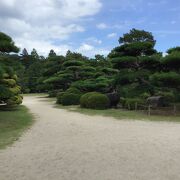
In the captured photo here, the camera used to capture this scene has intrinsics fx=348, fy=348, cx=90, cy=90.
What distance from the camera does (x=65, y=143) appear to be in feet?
32.7

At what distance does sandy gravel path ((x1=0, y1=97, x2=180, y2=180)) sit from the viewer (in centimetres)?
635

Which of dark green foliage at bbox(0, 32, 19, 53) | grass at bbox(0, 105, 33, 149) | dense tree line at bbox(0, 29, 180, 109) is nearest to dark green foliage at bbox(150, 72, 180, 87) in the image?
dense tree line at bbox(0, 29, 180, 109)

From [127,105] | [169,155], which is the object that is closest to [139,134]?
[169,155]

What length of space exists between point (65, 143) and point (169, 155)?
3223 millimetres

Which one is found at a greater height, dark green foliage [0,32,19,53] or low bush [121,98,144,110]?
dark green foliage [0,32,19,53]

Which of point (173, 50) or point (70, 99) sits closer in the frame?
point (173, 50)

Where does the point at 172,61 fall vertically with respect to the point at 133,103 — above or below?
above

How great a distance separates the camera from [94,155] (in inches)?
317

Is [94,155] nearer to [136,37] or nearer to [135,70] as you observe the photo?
[135,70]

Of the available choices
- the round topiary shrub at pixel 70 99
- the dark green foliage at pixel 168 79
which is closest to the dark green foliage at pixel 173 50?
the dark green foliage at pixel 168 79

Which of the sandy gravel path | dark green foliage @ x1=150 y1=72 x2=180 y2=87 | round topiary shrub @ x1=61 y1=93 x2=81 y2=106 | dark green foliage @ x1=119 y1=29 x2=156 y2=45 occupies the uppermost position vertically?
dark green foliage @ x1=119 y1=29 x2=156 y2=45

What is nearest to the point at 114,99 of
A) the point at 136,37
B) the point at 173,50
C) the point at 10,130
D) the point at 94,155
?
the point at 173,50

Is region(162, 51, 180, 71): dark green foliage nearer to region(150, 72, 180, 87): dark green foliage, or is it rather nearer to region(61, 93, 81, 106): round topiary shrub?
region(150, 72, 180, 87): dark green foliage

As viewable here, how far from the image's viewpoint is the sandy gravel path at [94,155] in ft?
20.8
